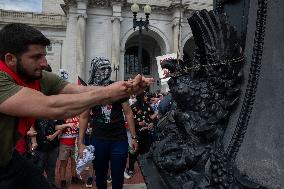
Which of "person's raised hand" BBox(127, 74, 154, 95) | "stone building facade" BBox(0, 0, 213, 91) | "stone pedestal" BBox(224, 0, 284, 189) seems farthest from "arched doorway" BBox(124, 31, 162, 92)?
"stone pedestal" BBox(224, 0, 284, 189)

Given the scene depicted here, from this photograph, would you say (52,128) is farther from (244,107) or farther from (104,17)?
(104,17)

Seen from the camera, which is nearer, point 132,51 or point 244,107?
point 244,107

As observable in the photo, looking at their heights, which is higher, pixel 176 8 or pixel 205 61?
pixel 176 8

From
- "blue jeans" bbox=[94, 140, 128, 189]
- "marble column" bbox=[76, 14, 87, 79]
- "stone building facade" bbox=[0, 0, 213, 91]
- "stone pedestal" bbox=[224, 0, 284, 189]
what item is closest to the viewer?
"stone pedestal" bbox=[224, 0, 284, 189]

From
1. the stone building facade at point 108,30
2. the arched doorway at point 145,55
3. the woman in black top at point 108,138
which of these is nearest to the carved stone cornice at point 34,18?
the stone building facade at point 108,30

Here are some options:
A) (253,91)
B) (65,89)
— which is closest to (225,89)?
(253,91)

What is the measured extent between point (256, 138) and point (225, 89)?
1.27 feet

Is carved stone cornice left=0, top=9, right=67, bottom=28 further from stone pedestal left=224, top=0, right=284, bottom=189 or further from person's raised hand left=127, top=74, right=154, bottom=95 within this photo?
stone pedestal left=224, top=0, right=284, bottom=189

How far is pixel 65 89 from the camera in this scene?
3139 millimetres

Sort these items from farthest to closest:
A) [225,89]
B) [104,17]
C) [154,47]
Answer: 1. [154,47]
2. [104,17]
3. [225,89]

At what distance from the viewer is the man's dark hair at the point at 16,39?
2.44 meters

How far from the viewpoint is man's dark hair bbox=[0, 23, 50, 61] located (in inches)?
96.0

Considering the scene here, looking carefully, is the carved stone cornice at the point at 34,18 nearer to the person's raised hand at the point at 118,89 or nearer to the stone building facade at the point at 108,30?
the stone building facade at the point at 108,30

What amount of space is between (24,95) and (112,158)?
2.37 metres
